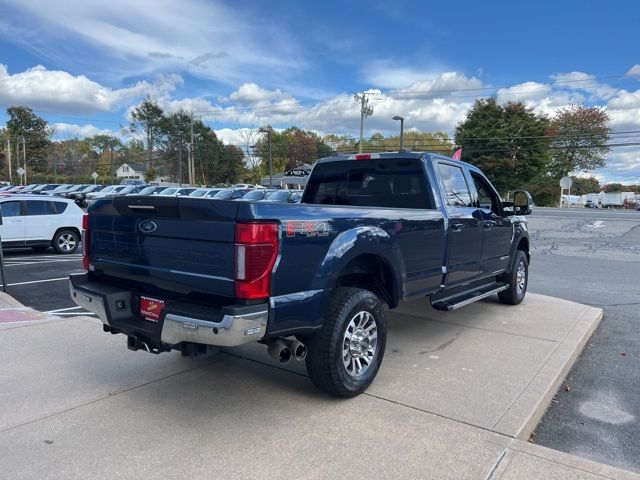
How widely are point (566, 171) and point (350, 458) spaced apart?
7415 cm

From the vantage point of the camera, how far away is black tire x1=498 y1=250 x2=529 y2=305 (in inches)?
279

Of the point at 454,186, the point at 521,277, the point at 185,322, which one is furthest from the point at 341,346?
the point at 521,277

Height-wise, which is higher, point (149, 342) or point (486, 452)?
point (149, 342)

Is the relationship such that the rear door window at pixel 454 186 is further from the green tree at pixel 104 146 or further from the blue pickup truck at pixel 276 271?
the green tree at pixel 104 146

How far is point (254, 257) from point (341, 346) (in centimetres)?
112

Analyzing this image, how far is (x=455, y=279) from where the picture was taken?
5.49m

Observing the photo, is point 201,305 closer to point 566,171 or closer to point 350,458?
point 350,458

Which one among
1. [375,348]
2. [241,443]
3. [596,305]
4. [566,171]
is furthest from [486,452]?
[566,171]

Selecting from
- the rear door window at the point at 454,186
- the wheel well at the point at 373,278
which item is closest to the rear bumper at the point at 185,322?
the wheel well at the point at 373,278

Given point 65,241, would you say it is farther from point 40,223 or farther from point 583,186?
point 583,186

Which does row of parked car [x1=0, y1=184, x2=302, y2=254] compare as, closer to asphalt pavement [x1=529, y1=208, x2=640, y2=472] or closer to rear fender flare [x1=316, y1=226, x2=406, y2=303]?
asphalt pavement [x1=529, y1=208, x2=640, y2=472]

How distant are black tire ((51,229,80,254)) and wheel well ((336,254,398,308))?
11699 millimetres

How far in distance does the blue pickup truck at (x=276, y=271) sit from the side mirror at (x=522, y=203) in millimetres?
1846

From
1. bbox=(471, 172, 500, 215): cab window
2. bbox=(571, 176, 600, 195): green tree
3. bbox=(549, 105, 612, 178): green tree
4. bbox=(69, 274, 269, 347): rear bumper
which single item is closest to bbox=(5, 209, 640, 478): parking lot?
bbox=(69, 274, 269, 347): rear bumper
